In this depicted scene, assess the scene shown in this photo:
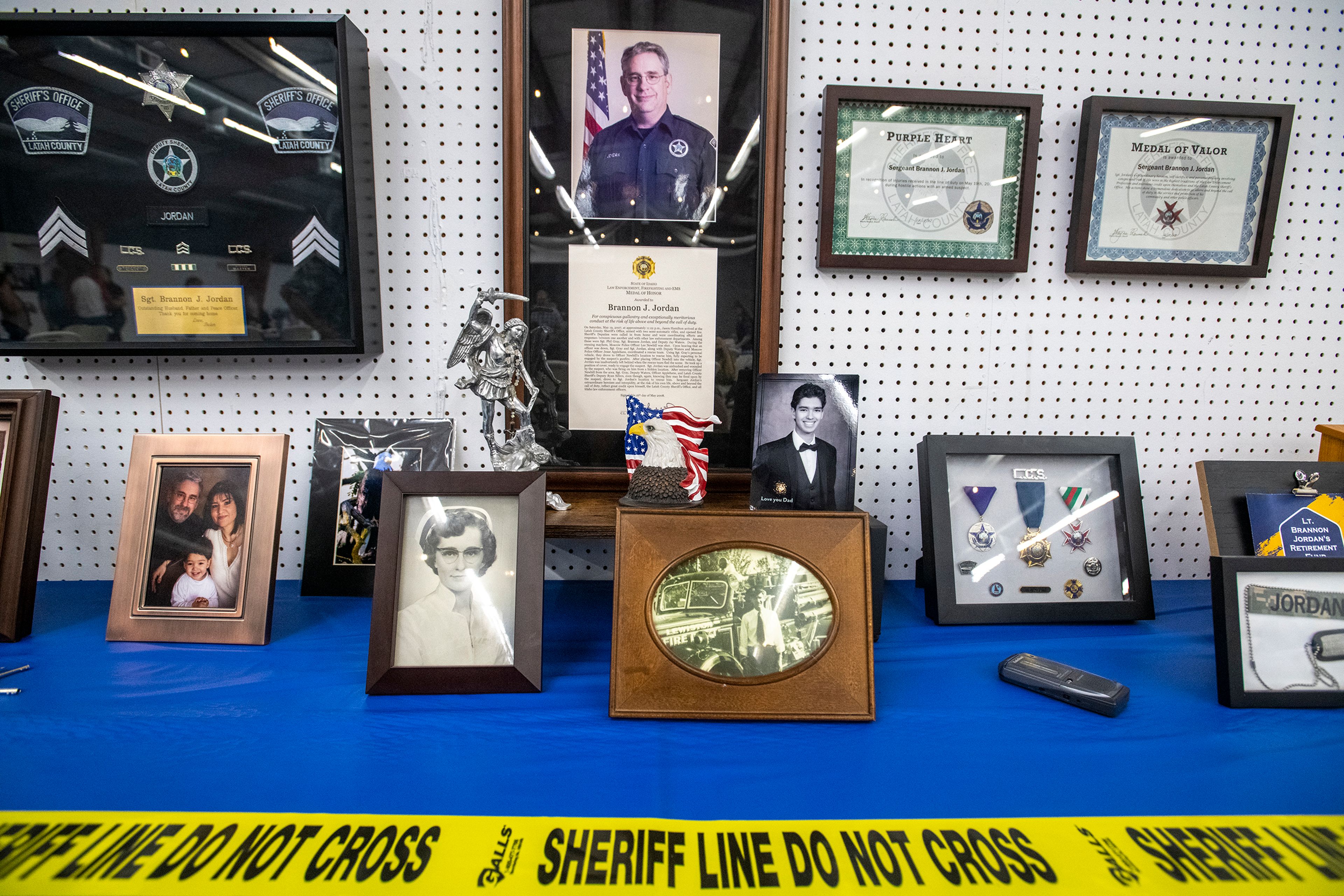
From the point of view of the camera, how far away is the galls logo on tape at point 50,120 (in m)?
1.15

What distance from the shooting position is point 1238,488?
3.71ft

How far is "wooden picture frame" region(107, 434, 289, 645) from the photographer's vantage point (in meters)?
1.05

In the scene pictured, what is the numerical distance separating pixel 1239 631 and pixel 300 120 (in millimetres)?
1734

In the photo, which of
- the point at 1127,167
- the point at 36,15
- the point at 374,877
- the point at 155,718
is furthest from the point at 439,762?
the point at 1127,167

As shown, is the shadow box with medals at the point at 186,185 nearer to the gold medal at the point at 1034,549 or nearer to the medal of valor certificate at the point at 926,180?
the medal of valor certificate at the point at 926,180

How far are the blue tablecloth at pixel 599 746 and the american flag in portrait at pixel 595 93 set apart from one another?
0.94 metres

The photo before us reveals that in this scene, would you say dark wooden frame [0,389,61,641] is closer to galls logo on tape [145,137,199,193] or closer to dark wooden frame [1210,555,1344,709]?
galls logo on tape [145,137,199,193]

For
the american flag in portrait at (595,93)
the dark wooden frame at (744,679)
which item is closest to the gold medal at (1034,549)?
the dark wooden frame at (744,679)

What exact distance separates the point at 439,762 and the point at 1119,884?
27.7 inches

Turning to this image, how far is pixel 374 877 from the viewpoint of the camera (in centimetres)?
57

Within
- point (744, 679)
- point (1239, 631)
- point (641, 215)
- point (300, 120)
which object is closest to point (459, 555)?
point (744, 679)

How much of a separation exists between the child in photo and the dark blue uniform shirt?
→ 2.93ft

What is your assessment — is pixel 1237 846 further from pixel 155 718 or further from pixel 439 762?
pixel 155 718

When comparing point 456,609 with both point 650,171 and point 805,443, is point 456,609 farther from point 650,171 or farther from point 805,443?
point 650,171
